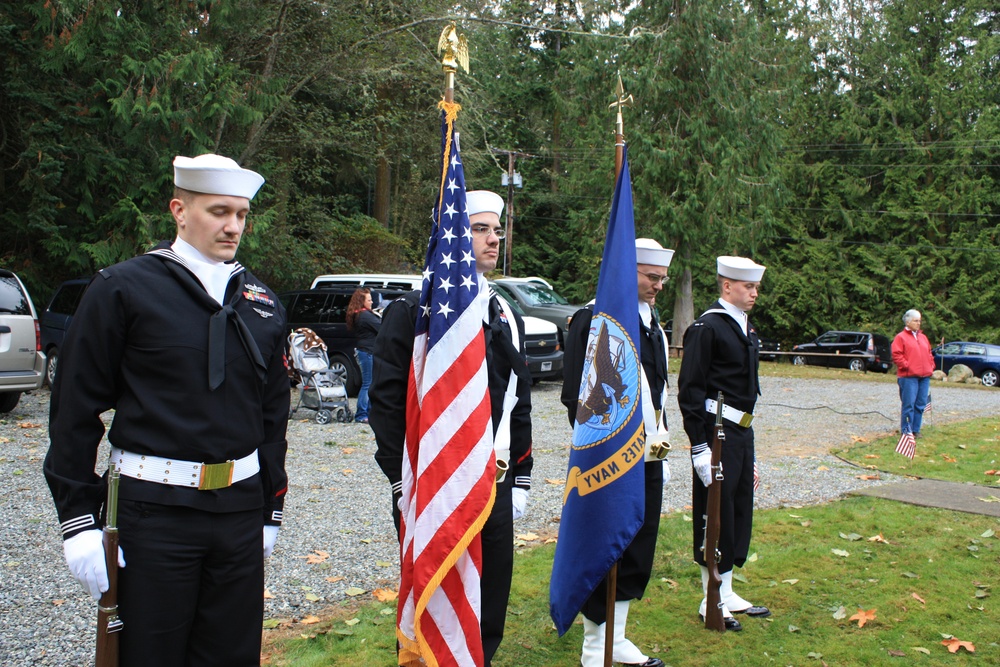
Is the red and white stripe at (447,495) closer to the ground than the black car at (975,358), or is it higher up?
higher up

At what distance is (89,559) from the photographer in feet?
8.97

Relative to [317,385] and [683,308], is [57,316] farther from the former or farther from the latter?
[683,308]

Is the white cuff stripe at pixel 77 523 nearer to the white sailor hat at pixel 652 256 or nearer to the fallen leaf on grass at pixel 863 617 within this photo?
the white sailor hat at pixel 652 256

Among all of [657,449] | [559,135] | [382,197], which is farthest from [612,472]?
[559,135]

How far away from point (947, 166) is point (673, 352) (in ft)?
50.9

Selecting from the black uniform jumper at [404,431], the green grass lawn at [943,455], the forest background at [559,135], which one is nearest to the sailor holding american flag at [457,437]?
the black uniform jumper at [404,431]

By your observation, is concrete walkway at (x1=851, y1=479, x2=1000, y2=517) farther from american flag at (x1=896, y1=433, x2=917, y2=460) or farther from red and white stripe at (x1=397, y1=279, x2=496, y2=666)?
red and white stripe at (x1=397, y1=279, x2=496, y2=666)

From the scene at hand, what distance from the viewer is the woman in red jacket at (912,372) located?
13039mm

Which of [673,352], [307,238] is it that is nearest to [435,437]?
[307,238]

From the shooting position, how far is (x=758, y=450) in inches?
464

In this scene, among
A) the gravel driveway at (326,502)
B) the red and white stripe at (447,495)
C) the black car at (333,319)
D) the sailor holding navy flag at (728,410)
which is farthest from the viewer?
the black car at (333,319)

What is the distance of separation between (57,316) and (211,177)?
14201 mm

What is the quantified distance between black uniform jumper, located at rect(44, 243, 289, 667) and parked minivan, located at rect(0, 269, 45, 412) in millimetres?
9785

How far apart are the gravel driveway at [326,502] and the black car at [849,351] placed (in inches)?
621
